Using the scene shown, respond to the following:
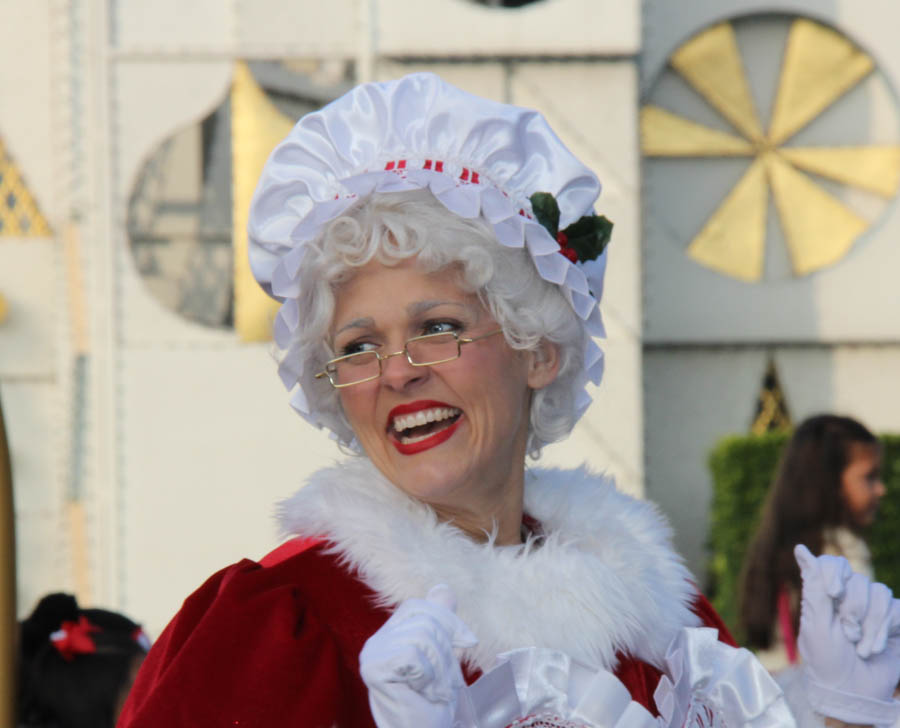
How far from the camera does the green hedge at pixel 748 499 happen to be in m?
5.64

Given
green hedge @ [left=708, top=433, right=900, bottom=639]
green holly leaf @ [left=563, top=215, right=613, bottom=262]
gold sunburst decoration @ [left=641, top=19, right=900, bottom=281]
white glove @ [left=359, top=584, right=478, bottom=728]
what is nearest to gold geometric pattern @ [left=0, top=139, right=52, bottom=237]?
gold sunburst decoration @ [left=641, top=19, right=900, bottom=281]

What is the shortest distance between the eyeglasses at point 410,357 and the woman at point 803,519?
2182mm

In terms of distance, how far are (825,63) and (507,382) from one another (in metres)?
5.59

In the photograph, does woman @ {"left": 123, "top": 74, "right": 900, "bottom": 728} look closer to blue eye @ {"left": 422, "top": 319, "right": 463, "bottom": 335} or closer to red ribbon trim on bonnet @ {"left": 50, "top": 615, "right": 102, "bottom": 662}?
blue eye @ {"left": 422, "top": 319, "right": 463, "bottom": 335}

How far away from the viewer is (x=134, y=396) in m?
5.74

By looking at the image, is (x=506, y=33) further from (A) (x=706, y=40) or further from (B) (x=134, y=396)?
(B) (x=134, y=396)

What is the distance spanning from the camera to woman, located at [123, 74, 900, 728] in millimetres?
1594

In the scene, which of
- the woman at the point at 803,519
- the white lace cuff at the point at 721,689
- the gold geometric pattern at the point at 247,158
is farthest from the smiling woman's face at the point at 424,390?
the gold geometric pattern at the point at 247,158

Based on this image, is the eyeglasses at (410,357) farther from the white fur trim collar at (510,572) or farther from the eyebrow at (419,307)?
the white fur trim collar at (510,572)

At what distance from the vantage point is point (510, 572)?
5.60 ft

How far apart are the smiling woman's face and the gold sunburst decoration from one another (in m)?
5.24

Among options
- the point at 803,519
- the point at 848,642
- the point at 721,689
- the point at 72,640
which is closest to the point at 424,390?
the point at 721,689

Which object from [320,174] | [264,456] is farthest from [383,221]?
[264,456]

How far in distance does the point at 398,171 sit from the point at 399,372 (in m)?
0.27
